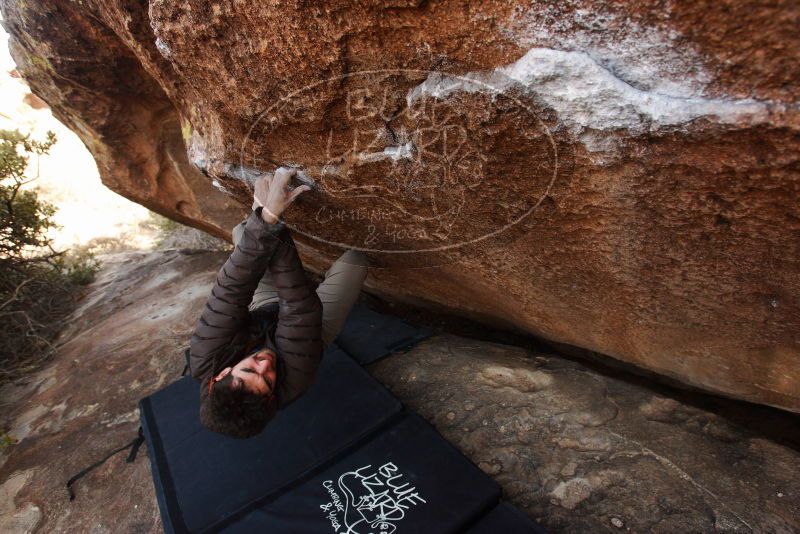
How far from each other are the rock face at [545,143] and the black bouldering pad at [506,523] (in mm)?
970

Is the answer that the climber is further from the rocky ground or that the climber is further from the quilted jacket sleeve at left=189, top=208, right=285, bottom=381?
the rocky ground

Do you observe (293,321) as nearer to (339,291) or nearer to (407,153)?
(339,291)

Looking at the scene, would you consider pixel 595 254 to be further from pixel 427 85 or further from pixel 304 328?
pixel 304 328

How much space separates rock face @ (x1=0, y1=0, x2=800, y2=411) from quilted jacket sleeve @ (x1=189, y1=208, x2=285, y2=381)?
363mm

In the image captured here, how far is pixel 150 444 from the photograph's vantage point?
274cm

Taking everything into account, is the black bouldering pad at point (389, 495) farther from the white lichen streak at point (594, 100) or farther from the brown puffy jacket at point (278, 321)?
the white lichen streak at point (594, 100)

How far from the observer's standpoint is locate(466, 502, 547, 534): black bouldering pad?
72.6 inches

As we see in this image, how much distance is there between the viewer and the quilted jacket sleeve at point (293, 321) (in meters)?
2.13

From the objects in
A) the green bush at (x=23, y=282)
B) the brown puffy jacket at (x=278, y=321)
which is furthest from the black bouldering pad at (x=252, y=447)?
the green bush at (x=23, y=282)

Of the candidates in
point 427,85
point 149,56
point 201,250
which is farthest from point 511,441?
point 201,250

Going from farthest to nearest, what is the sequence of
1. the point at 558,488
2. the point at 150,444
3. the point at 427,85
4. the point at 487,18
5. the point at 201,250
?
the point at 201,250 → the point at 150,444 → the point at 558,488 → the point at 427,85 → the point at 487,18

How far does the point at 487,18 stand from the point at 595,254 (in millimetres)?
987

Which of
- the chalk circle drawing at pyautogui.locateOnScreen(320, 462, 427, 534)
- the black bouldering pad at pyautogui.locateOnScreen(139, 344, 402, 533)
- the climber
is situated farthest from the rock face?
the chalk circle drawing at pyautogui.locateOnScreen(320, 462, 427, 534)

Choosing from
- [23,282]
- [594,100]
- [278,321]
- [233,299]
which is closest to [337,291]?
[278,321]
